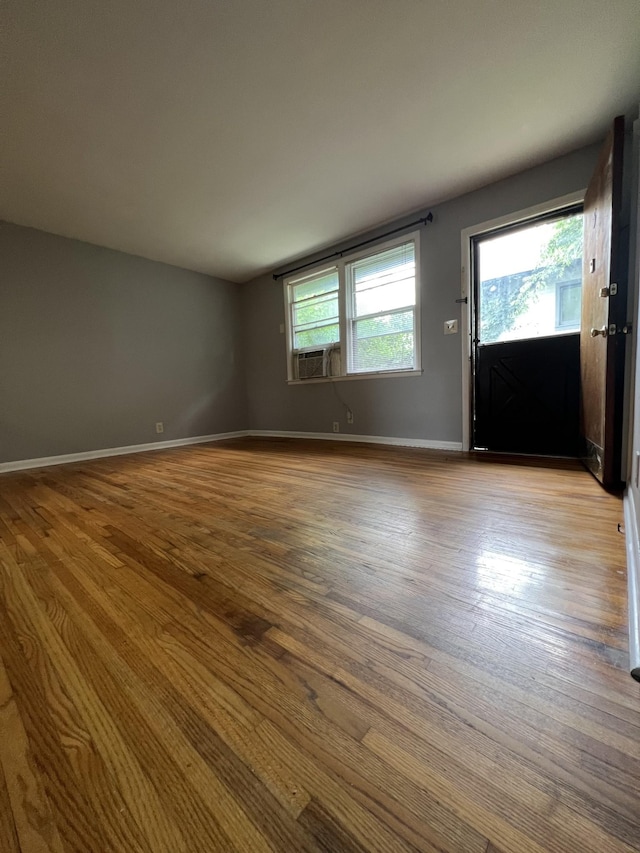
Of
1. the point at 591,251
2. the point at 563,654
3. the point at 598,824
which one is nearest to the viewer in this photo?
the point at 598,824

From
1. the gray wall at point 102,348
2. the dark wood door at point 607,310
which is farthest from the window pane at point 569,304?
the gray wall at point 102,348

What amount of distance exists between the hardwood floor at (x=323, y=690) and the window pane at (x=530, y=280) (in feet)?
6.41

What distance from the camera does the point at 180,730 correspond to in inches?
23.9

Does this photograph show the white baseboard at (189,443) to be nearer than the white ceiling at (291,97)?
No

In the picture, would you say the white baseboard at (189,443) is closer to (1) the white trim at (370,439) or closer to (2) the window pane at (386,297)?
(1) the white trim at (370,439)

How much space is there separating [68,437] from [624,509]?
4.82 meters

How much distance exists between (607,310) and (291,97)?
2274 mm

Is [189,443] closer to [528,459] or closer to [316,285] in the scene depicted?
[316,285]

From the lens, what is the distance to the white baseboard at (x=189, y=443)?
3357 mm

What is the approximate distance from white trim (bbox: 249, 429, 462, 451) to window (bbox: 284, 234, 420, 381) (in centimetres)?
77

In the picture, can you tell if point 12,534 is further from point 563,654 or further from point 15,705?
point 563,654

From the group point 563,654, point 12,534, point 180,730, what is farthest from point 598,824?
point 12,534

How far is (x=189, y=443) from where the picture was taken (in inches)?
188

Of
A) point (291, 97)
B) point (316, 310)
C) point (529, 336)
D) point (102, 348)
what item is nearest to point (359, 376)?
point (316, 310)
